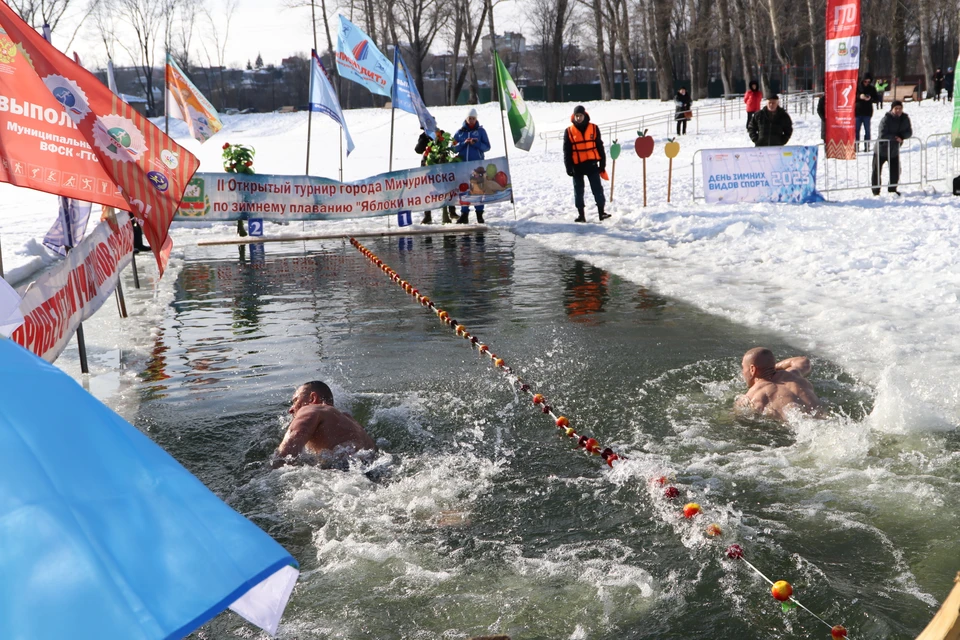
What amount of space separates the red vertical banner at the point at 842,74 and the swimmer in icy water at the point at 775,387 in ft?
34.6

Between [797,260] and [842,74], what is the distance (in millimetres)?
6101

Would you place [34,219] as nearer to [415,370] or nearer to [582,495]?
[415,370]

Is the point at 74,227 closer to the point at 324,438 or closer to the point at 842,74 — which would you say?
the point at 324,438

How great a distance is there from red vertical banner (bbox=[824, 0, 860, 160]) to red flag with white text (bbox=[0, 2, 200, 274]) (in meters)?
12.3

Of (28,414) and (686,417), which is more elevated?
(28,414)

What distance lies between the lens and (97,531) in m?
1.43

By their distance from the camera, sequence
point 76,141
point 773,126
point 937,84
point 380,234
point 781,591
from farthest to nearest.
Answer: point 937,84, point 380,234, point 773,126, point 76,141, point 781,591

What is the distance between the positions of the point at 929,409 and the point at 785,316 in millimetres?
3213

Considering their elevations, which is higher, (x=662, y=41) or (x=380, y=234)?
(x=662, y=41)

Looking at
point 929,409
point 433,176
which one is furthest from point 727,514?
point 433,176

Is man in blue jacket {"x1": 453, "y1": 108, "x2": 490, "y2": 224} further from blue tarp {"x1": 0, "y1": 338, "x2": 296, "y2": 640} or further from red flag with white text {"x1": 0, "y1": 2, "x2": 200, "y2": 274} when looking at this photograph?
blue tarp {"x1": 0, "y1": 338, "x2": 296, "y2": 640}

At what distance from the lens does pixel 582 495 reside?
4.92 m

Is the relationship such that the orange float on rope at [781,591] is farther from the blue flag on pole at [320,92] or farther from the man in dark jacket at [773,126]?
the blue flag on pole at [320,92]

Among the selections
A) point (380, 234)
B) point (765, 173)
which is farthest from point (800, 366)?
point (380, 234)
